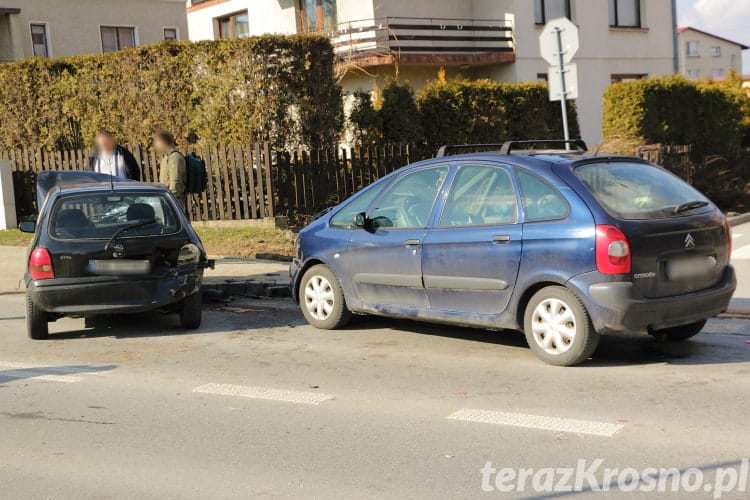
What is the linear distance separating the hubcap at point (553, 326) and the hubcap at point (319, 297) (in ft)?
7.60

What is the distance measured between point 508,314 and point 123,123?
12445 millimetres

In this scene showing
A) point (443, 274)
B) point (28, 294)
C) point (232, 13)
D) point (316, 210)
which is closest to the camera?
point (443, 274)

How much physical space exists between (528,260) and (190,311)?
142 inches

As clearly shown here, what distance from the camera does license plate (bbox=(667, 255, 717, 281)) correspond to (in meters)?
6.59

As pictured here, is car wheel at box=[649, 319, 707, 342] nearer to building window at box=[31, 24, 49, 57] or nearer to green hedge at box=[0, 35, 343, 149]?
green hedge at box=[0, 35, 343, 149]

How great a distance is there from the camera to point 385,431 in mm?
5371

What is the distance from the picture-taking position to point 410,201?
789 cm

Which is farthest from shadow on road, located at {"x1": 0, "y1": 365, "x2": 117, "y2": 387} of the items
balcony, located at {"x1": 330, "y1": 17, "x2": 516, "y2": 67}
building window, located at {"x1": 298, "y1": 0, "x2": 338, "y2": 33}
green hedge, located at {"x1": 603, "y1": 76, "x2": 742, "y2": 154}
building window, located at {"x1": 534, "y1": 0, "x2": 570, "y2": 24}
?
building window, located at {"x1": 534, "y1": 0, "x2": 570, "y2": 24}

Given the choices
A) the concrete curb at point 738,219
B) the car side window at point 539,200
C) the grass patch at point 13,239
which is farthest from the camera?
the concrete curb at point 738,219

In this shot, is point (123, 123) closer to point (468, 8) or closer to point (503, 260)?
point (503, 260)

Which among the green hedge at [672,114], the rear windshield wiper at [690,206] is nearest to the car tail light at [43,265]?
the rear windshield wiper at [690,206]

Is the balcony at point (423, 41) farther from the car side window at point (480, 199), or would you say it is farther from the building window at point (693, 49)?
the building window at point (693, 49)

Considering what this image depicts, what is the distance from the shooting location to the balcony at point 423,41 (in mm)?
26000

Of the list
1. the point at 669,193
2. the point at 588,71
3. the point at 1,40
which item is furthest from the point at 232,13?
the point at 669,193
